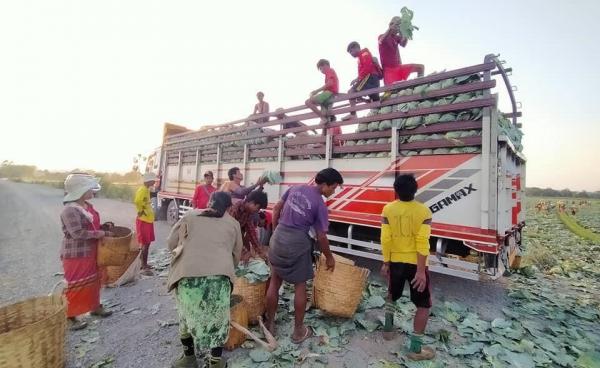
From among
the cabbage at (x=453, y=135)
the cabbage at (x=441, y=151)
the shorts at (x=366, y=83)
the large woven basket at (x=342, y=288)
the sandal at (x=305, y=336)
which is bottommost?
the sandal at (x=305, y=336)

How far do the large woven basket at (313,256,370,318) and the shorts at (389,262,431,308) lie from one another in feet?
1.26

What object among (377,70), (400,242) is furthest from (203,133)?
(400,242)

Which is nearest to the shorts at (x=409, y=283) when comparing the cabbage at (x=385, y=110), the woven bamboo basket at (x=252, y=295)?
the woven bamboo basket at (x=252, y=295)

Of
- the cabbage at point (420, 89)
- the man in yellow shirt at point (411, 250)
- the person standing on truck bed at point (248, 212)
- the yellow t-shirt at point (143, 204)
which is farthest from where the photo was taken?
the yellow t-shirt at point (143, 204)

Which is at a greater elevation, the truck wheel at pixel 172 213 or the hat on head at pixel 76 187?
the hat on head at pixel 76 187

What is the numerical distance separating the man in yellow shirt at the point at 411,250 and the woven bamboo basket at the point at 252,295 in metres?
1.39

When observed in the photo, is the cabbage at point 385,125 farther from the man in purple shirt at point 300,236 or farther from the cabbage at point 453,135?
the man in purple shirt at point 300,236

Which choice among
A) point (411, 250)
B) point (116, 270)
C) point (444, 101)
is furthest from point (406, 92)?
point (116, 270)

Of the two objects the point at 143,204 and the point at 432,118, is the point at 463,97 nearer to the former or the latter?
the point at 432,118

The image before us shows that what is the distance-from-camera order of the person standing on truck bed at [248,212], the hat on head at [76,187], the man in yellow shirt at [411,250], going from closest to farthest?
the man in yellow shirt at [411,250], the person standing on truck bed at [248,212], the hat on head at [76,187]

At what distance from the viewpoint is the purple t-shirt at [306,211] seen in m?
2.94

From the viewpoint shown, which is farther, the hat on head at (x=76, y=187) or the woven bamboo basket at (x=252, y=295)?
the hat on head at (x=76, y=187)

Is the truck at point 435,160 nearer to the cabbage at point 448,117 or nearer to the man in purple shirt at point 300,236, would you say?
the cabbage at point 448,117

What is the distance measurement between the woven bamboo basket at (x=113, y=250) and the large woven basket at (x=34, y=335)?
0.89 metres
